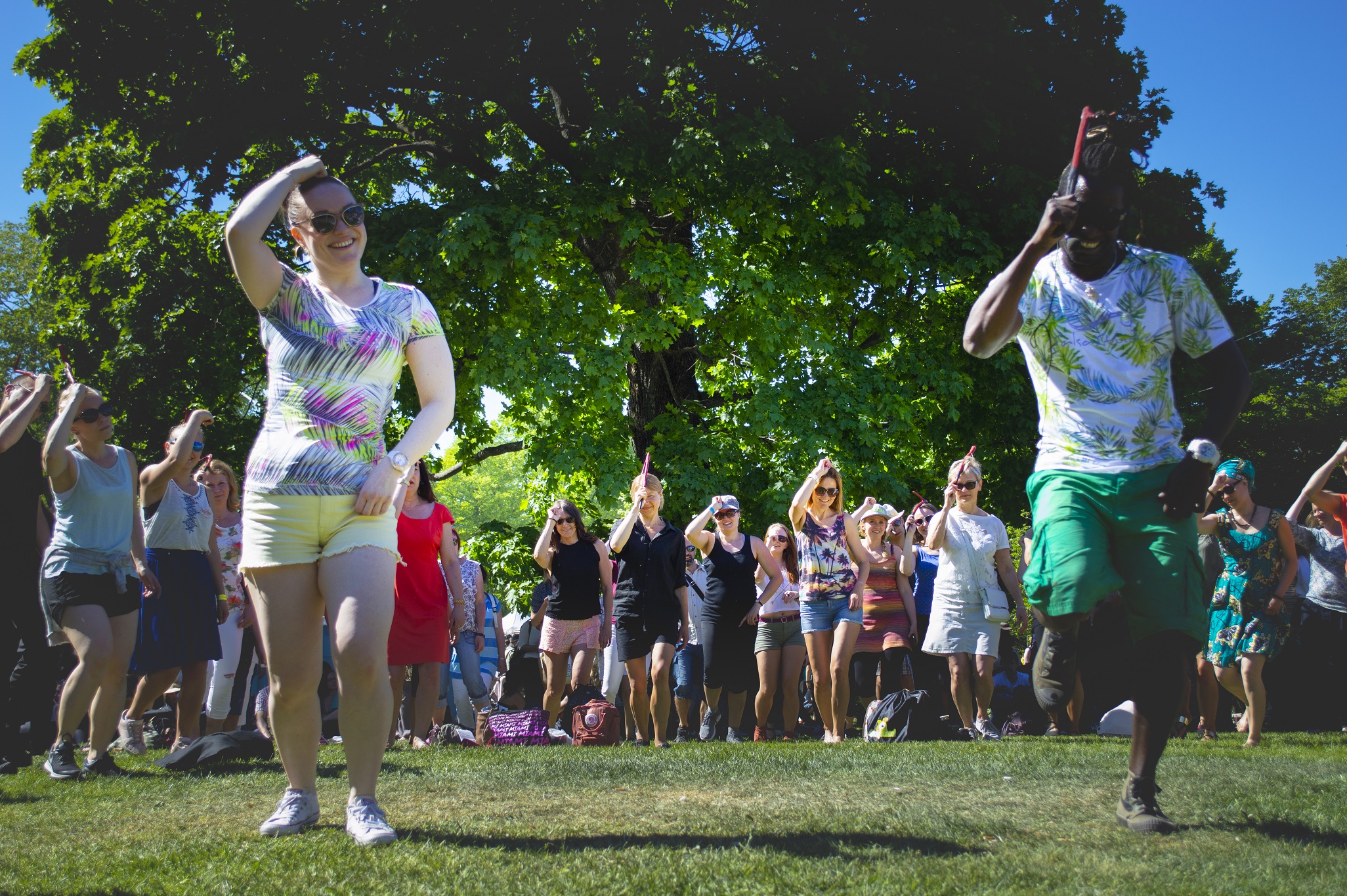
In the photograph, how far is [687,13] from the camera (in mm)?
15594

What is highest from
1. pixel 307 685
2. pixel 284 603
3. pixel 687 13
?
pixel 687 13

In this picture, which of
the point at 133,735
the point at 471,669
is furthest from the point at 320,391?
the point at 471,669

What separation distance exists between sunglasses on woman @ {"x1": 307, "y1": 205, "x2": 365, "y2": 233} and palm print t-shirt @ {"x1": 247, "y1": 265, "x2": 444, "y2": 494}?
0.19 m

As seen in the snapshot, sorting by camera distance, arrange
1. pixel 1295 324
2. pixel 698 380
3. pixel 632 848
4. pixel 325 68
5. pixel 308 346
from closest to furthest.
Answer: pixel 632 848 < pixel 308 346 < pixel 325 68 < pixel 698 380 < pixel 1295 324

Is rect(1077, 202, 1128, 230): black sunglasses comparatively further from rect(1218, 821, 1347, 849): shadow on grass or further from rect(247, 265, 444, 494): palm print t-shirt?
Answer: rect(247, 265, 444, 494): palm print t-shirt

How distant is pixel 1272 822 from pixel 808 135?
13.3 meters

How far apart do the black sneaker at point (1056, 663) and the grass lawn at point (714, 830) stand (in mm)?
506

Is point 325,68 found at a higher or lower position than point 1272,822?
higher

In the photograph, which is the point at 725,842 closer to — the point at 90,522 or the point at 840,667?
the point at 90,522

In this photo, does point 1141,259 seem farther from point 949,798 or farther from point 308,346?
point 308,346

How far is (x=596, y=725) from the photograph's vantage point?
30.5ft

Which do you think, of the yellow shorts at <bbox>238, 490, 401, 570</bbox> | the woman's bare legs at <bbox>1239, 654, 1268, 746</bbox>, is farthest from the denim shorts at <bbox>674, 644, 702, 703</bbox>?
the yellow shorts at <bbox>238, 490, 401, 570</bbox>

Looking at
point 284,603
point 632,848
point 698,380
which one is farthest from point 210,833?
point 698,380

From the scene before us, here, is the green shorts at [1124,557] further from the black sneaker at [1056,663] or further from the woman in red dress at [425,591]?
the woman in red dress at [425,591]
